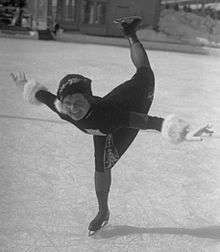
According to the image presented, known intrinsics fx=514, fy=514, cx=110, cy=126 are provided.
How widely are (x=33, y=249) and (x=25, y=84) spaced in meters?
0.54

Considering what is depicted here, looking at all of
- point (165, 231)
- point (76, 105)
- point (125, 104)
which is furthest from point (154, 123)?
point (165, 231)

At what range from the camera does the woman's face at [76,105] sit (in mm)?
1275

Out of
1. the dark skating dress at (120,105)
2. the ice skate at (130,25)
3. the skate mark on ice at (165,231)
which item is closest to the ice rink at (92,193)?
the skate mark on ice at (165,231)

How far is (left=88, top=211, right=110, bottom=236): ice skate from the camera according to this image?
1643 millimetres

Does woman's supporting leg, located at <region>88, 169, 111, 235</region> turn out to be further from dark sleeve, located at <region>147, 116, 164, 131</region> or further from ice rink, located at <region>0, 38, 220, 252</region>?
dark sleeve, located at <region>147, 116, 164, 131</region>

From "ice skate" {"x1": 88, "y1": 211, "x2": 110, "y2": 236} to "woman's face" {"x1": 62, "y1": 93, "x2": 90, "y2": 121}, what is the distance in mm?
459

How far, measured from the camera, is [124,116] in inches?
51.7

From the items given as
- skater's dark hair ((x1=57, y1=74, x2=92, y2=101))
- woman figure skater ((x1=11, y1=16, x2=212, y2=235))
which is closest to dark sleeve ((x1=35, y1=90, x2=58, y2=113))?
woman figure skater ((x1=11, y1=16, x2=212, y2=235))

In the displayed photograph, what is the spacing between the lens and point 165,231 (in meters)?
1.82

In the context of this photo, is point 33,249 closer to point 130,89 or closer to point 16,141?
point 130,89

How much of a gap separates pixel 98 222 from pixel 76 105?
52 cm

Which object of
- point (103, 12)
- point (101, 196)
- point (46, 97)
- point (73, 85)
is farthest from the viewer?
point (103, 12)

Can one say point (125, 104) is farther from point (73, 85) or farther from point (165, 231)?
point (165, 231)

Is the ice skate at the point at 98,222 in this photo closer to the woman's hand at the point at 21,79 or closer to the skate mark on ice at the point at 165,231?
the skate mark on ice at the point at 165,231
